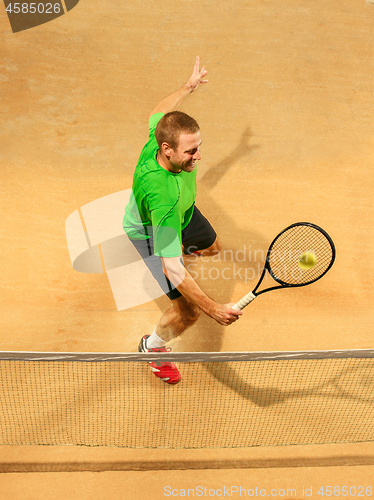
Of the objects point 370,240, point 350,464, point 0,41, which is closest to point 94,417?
point 350,464

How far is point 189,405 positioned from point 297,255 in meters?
1.75

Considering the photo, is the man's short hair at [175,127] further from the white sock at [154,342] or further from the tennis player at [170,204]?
the white sock at [154,342]

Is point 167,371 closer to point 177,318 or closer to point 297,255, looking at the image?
point 177,318

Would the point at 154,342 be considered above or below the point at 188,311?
below

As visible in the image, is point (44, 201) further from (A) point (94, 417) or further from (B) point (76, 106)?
(A) point (94, 417)

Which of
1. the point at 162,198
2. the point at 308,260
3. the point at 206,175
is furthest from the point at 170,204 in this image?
the point at 206,175

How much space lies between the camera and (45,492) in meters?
3.56

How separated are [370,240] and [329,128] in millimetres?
1768

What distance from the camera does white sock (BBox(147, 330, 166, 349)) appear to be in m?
3.96

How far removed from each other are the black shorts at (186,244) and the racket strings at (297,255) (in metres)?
0.67

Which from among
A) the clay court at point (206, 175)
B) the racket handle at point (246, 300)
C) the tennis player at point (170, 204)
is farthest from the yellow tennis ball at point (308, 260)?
the clay court at point (206, 175)

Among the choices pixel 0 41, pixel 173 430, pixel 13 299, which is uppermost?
pixel 0 41

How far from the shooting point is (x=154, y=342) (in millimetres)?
3990

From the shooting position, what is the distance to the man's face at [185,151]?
120 inches
